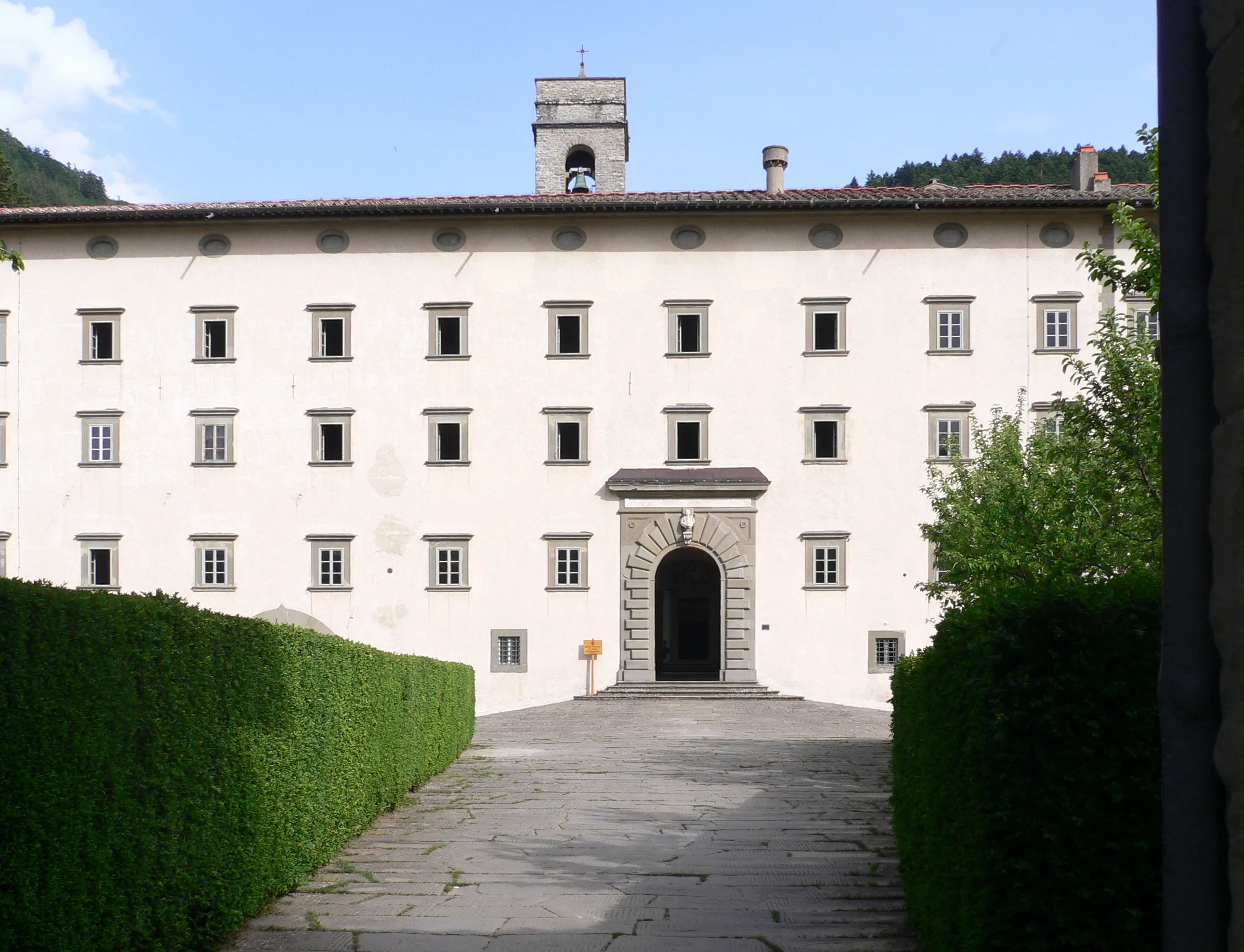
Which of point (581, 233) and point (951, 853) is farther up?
point (581, 233)

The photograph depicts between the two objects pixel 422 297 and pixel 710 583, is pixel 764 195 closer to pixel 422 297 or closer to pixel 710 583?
pixel 422 297

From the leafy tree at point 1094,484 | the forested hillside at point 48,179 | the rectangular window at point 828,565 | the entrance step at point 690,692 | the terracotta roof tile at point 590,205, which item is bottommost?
the entrance step at point 690,692

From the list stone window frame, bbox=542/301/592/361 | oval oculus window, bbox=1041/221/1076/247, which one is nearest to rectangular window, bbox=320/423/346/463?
stone window frame, bbox=542/301/592/361

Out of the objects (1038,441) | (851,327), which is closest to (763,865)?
(1038,441)

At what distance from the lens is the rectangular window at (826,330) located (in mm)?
32406

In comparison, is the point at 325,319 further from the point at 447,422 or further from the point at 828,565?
the point at 828,565

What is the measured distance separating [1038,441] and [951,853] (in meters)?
14.0

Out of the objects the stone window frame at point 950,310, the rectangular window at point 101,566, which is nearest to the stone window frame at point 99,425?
the rectangular window at point 101,566

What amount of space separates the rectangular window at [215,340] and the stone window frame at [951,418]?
728 inches

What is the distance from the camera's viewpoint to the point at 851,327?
106 feet

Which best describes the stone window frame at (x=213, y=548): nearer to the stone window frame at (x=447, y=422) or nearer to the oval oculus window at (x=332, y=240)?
the stone window frame at (x=447, y=422)

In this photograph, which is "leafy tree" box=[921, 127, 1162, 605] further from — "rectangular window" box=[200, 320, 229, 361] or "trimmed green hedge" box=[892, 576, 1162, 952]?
"rectangular window" box=[200, 320, 229, 361]

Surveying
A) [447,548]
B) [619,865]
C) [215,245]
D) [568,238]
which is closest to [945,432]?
[568,238]

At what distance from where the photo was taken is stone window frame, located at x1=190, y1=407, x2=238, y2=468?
108 feet
